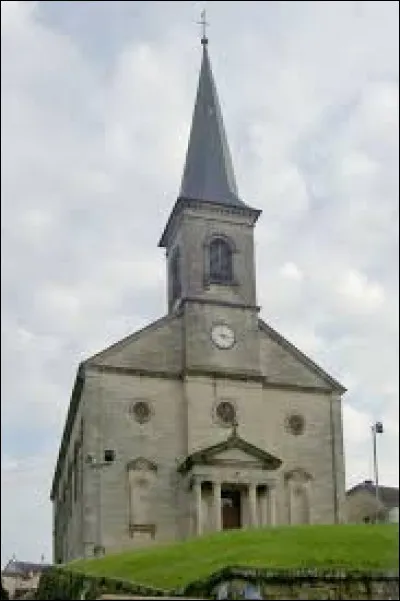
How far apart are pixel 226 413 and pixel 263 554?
85.6ft

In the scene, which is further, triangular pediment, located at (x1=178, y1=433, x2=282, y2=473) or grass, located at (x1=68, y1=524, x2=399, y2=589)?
triangular pediment, located at (x1=178, y1=433, x2=282, y2=473)

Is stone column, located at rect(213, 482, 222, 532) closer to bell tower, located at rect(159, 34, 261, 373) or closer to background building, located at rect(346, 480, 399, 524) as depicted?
bell tower, located at rect(159, 34, 261, 373)

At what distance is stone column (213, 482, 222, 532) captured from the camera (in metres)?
53.9

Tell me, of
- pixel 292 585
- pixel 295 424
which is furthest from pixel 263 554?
pixel 295 424

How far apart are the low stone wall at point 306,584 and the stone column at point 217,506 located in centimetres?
2504

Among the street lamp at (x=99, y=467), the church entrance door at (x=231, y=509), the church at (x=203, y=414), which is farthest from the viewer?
the church entrance door at (x=231, y=509)

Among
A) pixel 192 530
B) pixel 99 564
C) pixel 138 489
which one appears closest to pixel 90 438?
pixel 138 489

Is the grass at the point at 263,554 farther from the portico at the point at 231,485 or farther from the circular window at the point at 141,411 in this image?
the circular window at the point at 141,411

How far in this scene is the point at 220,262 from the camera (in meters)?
61.9

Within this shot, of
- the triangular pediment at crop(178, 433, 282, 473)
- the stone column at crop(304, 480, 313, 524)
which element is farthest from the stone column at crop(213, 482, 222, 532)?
the stone column at crop(304, 480, 313, 524)

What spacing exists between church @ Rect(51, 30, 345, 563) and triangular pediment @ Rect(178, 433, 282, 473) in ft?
0.25

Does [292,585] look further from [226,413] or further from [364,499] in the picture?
[364,499]

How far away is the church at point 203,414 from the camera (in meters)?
54.7

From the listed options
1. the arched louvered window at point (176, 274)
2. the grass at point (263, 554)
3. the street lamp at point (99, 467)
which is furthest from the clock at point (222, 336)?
the grass at point (263, 554)
